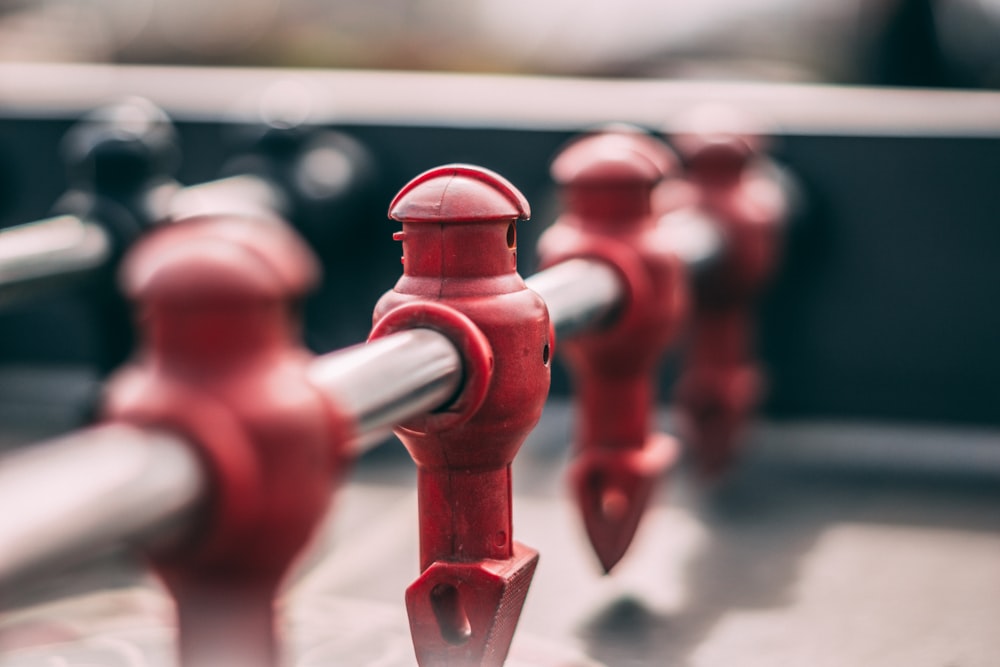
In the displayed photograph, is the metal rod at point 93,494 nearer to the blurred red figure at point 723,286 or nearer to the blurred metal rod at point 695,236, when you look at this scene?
the blurred metal rod at point 695,236

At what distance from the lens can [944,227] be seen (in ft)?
5.36

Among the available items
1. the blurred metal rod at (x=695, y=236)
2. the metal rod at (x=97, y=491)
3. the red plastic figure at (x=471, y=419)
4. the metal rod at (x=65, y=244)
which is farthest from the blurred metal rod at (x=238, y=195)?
the metal rod at (x=97, y=491)

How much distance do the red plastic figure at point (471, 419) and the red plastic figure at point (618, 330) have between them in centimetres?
28

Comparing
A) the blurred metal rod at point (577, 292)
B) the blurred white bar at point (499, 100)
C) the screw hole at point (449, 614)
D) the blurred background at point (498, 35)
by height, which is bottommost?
the screw hole at point (449, 614)

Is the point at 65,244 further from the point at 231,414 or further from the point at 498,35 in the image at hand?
the point at 498,35

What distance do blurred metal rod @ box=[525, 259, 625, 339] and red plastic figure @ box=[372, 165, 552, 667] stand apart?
0.27ft

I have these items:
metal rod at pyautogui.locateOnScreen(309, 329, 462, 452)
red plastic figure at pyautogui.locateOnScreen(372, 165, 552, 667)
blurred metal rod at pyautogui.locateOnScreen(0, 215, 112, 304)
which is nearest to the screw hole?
red plastic figure at pyautogui.locateOnScreen(372, 165, 552, 667)

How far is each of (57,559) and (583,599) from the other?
Answer: 31.8 inches

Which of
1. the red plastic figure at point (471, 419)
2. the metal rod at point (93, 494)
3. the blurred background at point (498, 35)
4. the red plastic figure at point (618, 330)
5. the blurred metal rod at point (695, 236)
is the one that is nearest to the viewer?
the metal rod at point (93, 494)

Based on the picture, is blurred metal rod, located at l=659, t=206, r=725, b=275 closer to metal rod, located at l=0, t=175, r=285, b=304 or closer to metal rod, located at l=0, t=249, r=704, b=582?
metal rod, located at l=0, t=175, r=285, b=304

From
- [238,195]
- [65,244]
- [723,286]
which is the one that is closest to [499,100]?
[238,195]

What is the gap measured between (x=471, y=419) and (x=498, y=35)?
6.70m

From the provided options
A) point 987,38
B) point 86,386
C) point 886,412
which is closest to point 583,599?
point 886,412

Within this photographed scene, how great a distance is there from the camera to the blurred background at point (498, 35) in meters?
4.28
